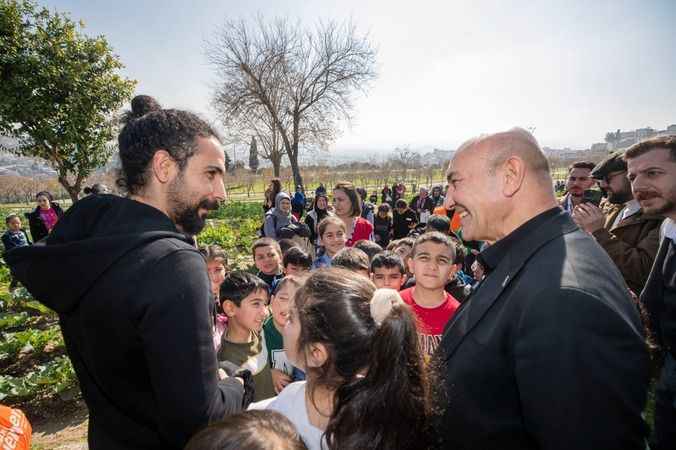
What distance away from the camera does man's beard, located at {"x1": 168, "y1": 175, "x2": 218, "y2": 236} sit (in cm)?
138

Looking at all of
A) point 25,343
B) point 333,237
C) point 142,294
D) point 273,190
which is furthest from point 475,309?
point 273,190

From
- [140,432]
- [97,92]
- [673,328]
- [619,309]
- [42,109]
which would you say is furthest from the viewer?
[97,92]

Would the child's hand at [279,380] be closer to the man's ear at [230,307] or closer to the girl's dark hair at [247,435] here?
the man's ear at [230,307]

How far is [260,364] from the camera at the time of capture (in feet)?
8.58

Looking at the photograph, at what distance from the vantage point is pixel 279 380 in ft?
8.07

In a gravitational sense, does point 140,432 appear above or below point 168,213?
below

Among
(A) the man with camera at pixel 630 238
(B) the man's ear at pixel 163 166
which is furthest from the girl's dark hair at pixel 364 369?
(A) the man with camera at pixel 630 238

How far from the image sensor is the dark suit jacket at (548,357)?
0.94 m

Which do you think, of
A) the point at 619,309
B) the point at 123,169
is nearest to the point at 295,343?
the point at 123,169

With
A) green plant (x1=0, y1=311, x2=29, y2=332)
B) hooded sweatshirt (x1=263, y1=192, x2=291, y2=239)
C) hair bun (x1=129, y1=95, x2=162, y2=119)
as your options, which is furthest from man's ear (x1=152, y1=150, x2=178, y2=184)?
green plant (x1=0, y1=311, x2=29, y2=332)

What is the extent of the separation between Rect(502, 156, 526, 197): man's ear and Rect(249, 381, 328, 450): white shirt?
1.23m

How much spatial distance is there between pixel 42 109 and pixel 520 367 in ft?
36.9

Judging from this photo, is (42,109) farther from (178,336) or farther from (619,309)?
(619,309)

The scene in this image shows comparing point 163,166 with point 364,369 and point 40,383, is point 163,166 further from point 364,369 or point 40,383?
point 40,383
